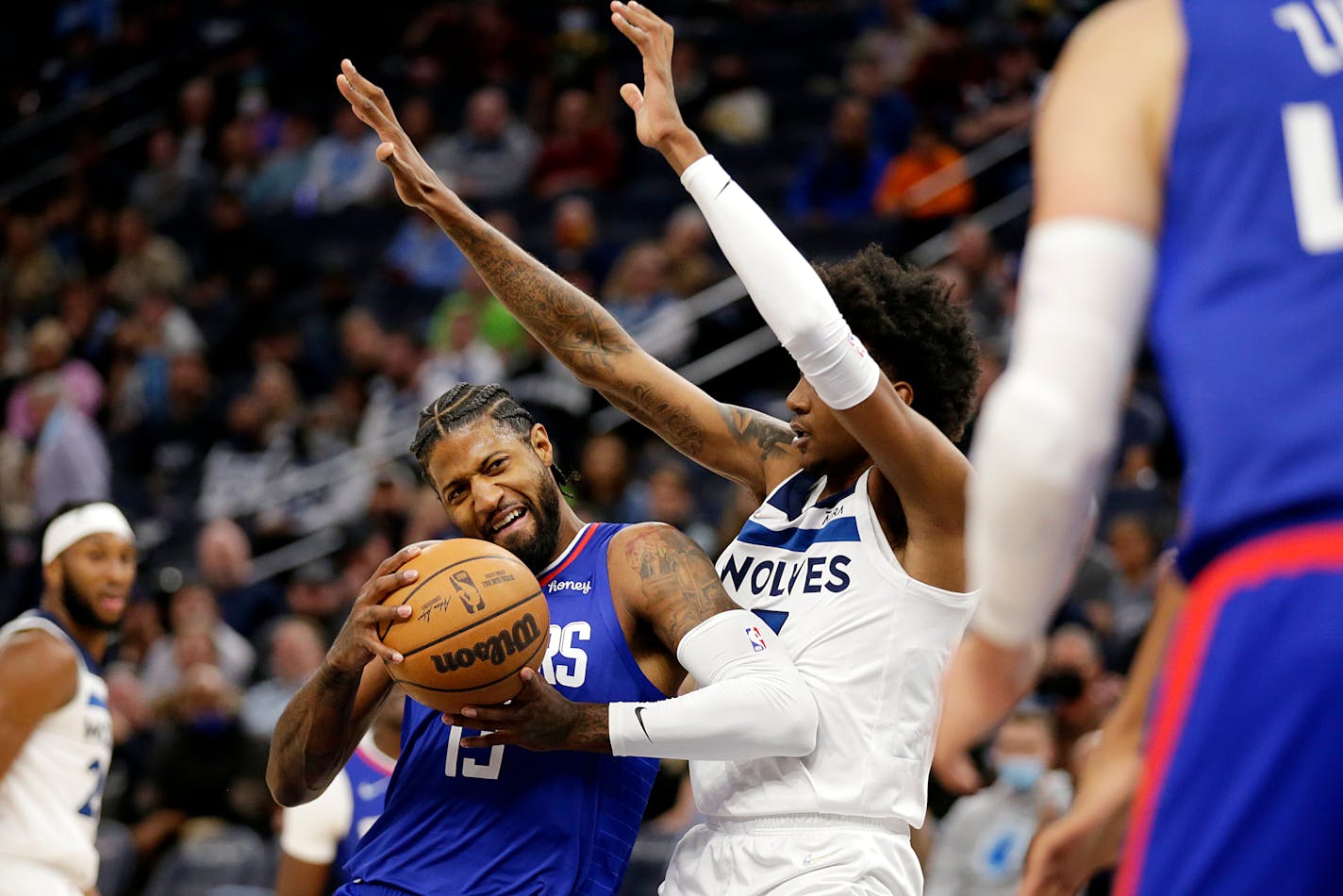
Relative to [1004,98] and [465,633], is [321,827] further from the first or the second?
[1004,98]

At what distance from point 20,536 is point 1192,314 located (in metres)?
11.9

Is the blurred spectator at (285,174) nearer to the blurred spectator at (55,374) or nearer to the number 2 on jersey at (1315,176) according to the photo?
the blurred spectator at (55,374)

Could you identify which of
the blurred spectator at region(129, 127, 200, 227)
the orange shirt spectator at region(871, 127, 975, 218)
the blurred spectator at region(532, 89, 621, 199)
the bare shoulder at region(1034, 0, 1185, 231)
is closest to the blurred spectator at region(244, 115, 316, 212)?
the blurred spectator at region(129, 127, 200, 227)

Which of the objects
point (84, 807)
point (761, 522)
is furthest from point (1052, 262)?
point (84, 807)

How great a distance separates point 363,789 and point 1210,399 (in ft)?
15.3

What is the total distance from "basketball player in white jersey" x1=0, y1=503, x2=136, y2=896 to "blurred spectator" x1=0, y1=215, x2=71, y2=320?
32.5 feet

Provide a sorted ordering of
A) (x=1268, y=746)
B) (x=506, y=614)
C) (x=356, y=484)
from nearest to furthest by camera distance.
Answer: (x=1268, y=746) < (x=506, y=614) < (x=356, y=484)

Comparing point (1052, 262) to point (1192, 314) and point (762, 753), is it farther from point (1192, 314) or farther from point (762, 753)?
point (762, 753)

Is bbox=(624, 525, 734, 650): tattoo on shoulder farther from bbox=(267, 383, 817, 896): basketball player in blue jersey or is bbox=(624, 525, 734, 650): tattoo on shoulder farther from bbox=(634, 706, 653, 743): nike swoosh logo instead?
bbox=(634, 706, 653, 743): nike swoosh logo

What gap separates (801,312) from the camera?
10.7 feet

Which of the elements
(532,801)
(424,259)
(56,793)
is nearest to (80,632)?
(56,793)

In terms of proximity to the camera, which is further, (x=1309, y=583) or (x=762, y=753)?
(x=762, y=753)

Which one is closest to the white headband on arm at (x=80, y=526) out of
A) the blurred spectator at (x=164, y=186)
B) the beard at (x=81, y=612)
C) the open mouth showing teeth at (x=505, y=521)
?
the beard at (x=81, y=612)

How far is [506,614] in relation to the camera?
3.50m
